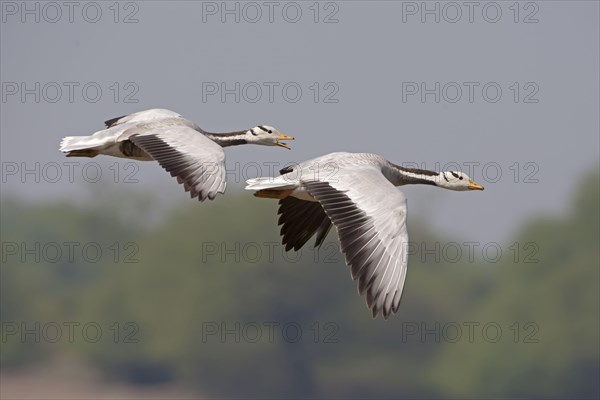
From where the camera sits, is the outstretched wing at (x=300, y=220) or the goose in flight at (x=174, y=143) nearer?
the goose in flight at (x=174, y=143)

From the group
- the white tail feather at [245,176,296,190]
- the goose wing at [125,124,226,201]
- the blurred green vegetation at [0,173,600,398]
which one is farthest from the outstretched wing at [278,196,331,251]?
the blurred green vegetation at [0,173,600,398]

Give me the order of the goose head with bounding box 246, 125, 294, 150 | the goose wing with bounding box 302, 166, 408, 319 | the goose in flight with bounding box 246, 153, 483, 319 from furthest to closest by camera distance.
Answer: the goose head with bounding box 246, 125, 294, 150
the goose in flight with bounding box 246, 153, 483, 319
the goose wing with bounding box 302, 166, 408, 319

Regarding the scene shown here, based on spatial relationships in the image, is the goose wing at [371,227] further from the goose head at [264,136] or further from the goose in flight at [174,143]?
the goose head at [264,136]

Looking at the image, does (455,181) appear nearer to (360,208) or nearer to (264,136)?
(264,136)

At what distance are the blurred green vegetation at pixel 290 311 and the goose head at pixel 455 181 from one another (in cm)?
4550

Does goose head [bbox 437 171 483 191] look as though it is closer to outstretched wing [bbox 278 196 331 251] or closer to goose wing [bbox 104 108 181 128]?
outstretched wing [bbox 278 196 331 251]

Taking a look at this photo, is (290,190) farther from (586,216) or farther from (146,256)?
(586,216)

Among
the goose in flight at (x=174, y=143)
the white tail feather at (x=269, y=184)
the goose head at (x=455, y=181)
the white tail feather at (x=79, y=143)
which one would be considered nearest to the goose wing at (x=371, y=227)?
the white tail feather at (x=269, y=184)

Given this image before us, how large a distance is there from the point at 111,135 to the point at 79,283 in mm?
56206

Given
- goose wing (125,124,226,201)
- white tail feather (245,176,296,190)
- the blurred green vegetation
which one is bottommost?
the blurred green vegetation

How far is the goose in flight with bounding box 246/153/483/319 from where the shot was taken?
52.9ft

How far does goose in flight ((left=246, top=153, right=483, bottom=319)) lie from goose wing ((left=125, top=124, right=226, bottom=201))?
55cm

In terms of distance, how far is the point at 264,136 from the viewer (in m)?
22.0

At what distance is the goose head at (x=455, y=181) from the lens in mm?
20922
